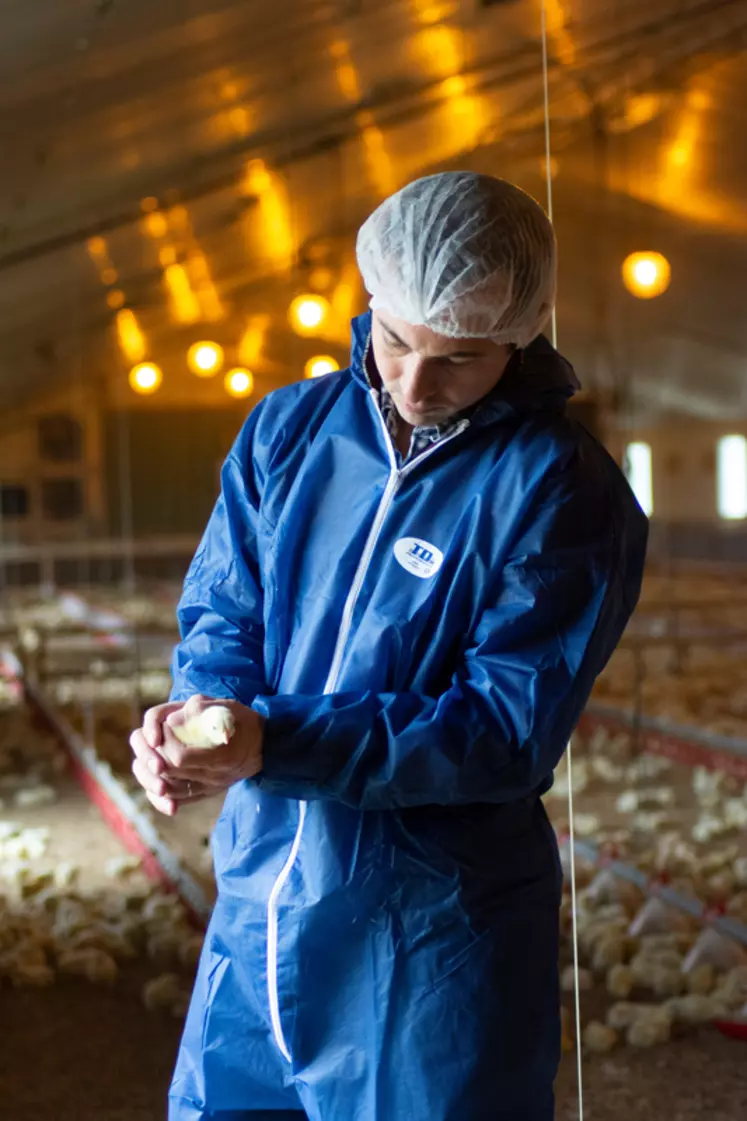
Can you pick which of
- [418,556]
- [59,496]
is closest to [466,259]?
[418,556]

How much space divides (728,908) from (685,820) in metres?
0.81

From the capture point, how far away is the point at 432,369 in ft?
3.02

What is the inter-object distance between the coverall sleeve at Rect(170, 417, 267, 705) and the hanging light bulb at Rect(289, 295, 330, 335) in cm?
388

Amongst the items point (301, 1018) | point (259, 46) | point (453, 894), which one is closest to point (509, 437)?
point (453, 894)

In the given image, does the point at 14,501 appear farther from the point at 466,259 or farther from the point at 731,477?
the point at 466,259

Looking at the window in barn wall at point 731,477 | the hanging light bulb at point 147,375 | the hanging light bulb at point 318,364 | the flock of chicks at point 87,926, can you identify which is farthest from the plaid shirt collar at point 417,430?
the window in barn wall at point 731,477

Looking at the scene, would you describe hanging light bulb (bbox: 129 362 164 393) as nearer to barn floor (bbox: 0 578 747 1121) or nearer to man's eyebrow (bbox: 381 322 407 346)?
barn floor (bbox: 0 578 747 1121)

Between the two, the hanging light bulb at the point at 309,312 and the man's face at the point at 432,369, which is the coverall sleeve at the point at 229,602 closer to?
the man's face at the point at 432,369

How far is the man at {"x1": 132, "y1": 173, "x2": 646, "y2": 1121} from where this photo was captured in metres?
0.88

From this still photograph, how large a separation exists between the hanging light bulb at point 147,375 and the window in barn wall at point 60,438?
5.22 ft

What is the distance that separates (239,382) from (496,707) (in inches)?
240

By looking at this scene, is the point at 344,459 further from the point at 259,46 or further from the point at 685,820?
the point at 685,820

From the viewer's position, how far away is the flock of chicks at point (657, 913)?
2088 millimetres

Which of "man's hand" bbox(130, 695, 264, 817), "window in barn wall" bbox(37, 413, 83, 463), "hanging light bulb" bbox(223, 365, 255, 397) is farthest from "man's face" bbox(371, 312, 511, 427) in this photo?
"window in barn wall" bbox(37, 413, 83, 463)
